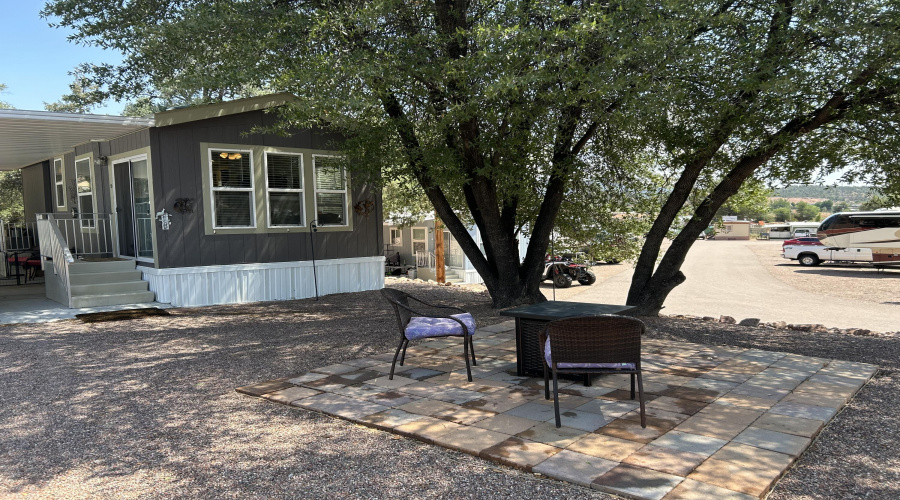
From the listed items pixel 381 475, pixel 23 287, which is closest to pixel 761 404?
pixel 381 475

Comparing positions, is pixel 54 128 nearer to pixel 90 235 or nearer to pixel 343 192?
pixel 90 235

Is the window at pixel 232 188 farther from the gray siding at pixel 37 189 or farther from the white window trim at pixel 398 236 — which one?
the white window trim at pixel 398 236

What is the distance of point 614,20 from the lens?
19.4 ft

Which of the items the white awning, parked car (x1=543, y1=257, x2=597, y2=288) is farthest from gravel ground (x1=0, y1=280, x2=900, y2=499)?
parked car (x1=543, y1=257, x2=597, y2=288)

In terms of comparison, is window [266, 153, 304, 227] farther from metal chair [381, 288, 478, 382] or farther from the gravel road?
the gravel road

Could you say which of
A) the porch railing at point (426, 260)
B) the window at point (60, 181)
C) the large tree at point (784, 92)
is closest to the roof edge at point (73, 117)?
the window at point (60, 181)

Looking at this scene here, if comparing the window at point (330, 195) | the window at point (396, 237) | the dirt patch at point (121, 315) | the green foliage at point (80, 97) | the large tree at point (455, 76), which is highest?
the green foliage at point (80, 97)

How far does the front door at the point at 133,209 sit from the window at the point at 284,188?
1838 millimetres

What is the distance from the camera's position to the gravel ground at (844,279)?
1594 cm

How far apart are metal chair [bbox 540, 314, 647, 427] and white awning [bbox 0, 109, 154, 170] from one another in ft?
24.4

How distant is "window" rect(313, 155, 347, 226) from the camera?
10.5 metres

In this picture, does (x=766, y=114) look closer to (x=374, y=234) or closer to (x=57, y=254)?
(x=374, y=234)

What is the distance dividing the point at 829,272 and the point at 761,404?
854 inches

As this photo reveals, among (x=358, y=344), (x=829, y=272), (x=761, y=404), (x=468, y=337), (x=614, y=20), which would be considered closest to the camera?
(x=761, y=404)
